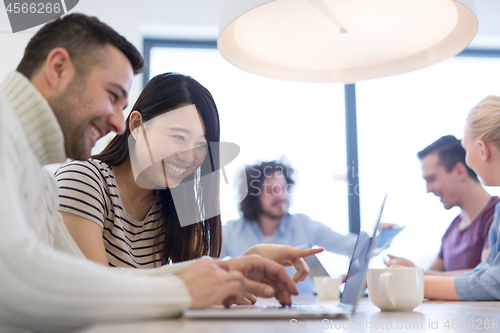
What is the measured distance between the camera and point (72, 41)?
0.70m

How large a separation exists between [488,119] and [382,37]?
92 centimetres

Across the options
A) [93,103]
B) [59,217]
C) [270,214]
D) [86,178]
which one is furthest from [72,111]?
[270,214]

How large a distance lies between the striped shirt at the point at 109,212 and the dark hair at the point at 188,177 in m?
0.03

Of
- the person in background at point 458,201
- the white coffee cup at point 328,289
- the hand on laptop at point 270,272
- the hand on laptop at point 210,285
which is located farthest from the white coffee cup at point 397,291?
the person in background at point 458,201

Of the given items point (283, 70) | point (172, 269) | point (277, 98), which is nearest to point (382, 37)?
point (283, 70)

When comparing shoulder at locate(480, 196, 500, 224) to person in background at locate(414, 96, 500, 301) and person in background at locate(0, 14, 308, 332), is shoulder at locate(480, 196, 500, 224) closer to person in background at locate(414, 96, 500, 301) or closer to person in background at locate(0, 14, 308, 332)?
person in background at locate(414, 96, 500, 301)

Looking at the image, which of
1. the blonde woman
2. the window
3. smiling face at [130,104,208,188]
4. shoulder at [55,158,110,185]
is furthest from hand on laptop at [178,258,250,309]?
the window

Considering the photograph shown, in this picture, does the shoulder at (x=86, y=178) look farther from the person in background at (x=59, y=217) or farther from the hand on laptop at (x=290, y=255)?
the hand on laptop at (x=290, y=255)

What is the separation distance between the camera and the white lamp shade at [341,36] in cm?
77

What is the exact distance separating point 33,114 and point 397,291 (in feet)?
2.09

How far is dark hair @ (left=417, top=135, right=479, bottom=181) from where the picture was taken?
2279 millimetres

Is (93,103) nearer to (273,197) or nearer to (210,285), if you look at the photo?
(210,285)

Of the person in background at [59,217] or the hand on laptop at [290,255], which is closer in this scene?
the person in background at [59,217]

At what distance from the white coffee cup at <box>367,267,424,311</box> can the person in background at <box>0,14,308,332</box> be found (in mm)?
144
